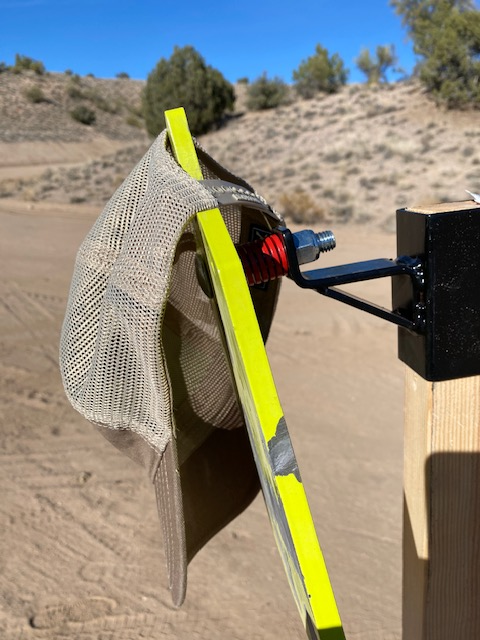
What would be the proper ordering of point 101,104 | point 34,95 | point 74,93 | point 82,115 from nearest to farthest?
1. point 82,115
2. point 34,95
3. point 74,93
4. point 101,104

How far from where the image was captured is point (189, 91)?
2859 cm

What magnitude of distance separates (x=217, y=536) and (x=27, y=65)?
2100 inches

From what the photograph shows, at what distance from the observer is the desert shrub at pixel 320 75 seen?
3328 centimetres

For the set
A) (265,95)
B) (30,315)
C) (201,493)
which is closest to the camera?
(201,493)

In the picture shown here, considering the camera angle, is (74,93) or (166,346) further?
(74,93)

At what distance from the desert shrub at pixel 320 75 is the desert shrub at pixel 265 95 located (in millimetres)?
1432

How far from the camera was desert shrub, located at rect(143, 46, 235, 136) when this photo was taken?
28.7 meters

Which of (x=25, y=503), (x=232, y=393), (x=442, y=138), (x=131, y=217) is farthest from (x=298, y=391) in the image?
(x=442, y=138)

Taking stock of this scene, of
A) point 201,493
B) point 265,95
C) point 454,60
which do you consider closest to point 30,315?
point 201,493

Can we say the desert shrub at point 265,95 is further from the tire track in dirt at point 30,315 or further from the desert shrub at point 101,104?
the tire track in dirt at point 30,315

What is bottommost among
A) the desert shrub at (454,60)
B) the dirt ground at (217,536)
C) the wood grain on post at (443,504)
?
the dirt ground at (217,536)

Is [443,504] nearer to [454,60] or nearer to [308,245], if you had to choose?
[308,245]

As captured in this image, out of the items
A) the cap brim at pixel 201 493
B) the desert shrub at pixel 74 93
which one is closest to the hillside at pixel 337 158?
the desert shrub at pixel 74 93

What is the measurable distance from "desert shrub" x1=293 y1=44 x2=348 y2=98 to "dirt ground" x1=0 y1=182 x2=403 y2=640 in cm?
3006
